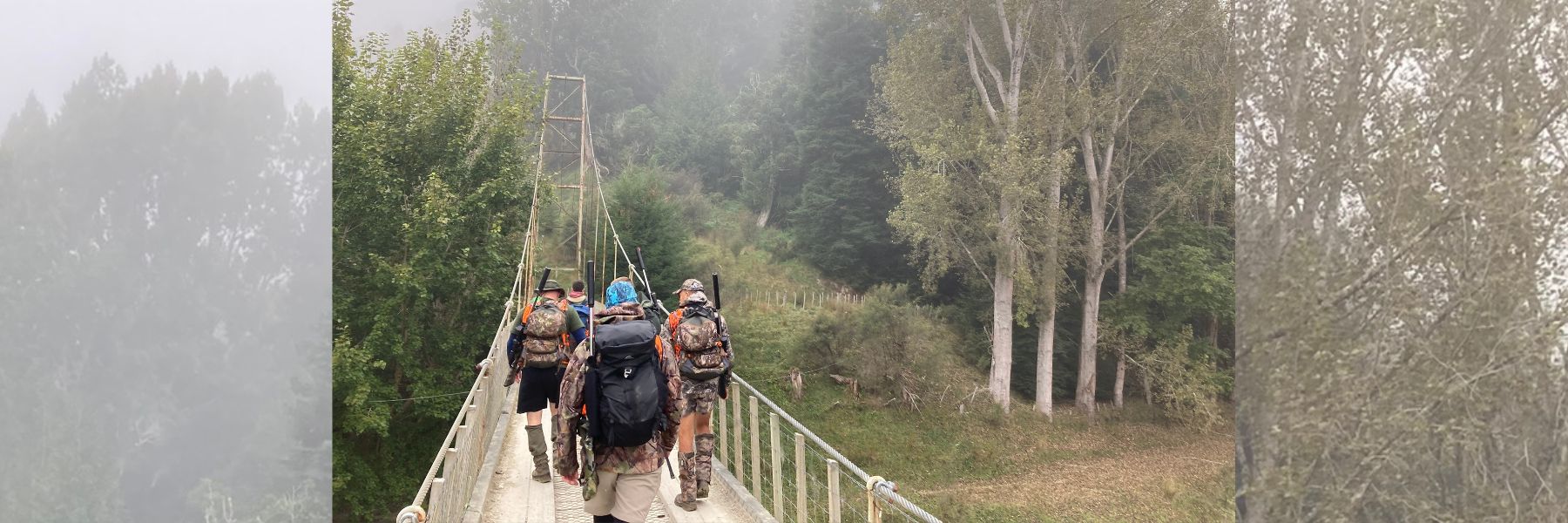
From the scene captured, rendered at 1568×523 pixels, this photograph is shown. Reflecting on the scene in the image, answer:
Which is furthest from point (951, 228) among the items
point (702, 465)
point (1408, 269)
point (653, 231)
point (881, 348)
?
point (1408, 269)

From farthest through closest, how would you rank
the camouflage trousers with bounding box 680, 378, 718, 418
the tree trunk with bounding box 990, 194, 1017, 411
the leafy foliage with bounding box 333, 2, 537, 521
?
1. the tree trunk with bounding box 990, 194, 1017, 411
2. the leafy foliage with bounding box 333, 2, 537, 521
3. the camouflage trousers with bounding box 680, 378, 718, 418

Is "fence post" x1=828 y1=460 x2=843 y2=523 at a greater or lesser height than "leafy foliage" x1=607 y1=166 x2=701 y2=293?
lesser

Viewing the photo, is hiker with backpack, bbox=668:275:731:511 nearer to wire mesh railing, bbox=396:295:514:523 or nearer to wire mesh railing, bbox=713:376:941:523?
wire mesh railing, bbox=713:376:941:523

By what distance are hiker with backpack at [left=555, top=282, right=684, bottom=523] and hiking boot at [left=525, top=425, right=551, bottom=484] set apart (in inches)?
63.4

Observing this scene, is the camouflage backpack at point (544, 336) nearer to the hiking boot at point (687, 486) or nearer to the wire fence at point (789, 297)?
the hiking boot at point (687, 486)

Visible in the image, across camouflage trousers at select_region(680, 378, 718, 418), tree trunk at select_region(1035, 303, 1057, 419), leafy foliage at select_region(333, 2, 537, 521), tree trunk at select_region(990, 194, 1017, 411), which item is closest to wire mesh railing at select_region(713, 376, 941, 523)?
camouflage trousers at select_region(680, 378, 718, 418)

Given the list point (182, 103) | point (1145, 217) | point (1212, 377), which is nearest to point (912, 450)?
point (1212, 377)

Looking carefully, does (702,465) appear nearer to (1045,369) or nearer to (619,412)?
(619,412)

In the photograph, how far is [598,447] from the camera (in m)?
2.59

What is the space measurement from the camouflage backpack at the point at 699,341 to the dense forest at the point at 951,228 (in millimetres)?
7927

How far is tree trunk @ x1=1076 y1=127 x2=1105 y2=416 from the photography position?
15547 mm

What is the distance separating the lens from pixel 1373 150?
9.30 feet

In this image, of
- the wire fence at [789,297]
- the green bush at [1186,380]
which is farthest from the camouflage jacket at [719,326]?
the wire fence at [789,297]

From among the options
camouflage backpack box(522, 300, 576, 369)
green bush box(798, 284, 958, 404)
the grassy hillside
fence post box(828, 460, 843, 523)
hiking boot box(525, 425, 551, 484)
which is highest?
camouflage backpack box(522, 300, 576, 369)
